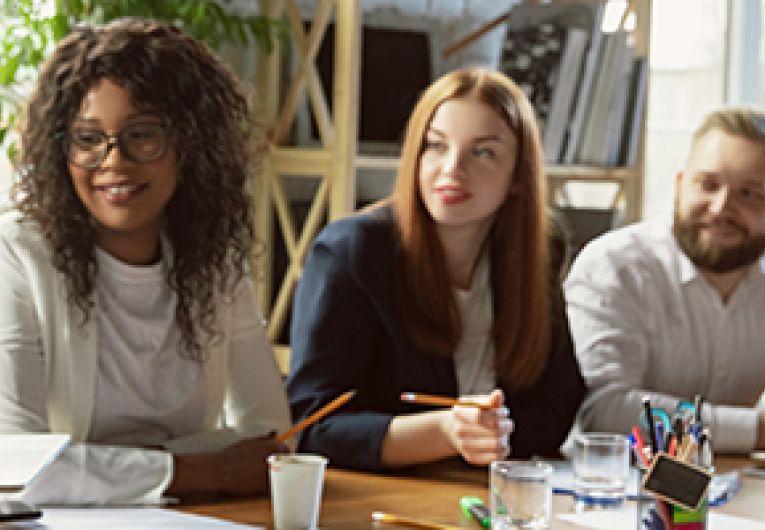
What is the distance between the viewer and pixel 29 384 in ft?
6.29

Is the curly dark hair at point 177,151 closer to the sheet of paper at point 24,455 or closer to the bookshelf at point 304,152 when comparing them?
the sheet of paper at point 24,455

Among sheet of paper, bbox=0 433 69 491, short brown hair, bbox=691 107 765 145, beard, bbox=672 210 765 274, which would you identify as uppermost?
short brown hair, bbox=691 107 765 145

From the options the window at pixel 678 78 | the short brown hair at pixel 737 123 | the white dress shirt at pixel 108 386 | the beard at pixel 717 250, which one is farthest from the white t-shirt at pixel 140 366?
the window at pixel 678 78

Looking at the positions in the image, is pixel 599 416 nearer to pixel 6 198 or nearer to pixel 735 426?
pixel 735 426

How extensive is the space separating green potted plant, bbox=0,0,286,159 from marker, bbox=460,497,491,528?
59.0 inches

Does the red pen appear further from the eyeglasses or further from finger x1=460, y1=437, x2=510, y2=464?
the eyeglasses

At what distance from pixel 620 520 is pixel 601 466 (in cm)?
16

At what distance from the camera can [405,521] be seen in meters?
1.69

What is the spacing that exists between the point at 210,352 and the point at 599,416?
0.81 meters

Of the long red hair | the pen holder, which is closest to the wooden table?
the pen holder

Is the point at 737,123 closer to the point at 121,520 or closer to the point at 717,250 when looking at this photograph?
the point at 717,250

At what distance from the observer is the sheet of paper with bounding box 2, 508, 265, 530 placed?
1599 millimetres

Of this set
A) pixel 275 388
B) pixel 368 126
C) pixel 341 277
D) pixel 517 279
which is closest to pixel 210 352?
pixel 275 388

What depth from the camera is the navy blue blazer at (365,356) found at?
2221 mm
